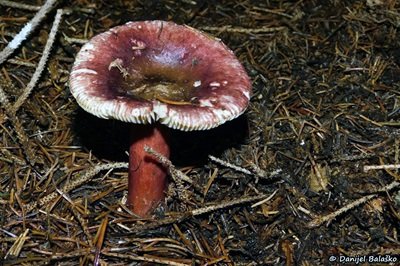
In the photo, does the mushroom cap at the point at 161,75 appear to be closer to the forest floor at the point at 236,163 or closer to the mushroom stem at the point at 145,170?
the mushroom stem at the point at 145,170

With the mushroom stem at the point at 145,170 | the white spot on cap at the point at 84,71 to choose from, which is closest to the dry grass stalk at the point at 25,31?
the white spot on cap at the point at 84,71

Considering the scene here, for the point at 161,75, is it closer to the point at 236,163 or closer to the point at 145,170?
the point at 145,170

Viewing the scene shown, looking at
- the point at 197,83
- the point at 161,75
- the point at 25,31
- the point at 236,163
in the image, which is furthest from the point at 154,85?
the point at 25,31

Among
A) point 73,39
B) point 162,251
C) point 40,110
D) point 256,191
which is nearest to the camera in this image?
point 162,251

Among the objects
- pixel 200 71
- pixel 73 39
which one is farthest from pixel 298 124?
pixel 73 39

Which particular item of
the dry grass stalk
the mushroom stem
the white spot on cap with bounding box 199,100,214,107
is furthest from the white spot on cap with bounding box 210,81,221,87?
the dry grass stalk

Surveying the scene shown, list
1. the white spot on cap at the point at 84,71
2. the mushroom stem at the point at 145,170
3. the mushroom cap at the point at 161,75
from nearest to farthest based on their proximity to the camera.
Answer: the mushroom cap at the point at 161,75 → the white spot on cap at the point at 84,71 → the mushroom stem at the point at 145,170

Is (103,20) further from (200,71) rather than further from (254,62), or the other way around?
(200,71)
